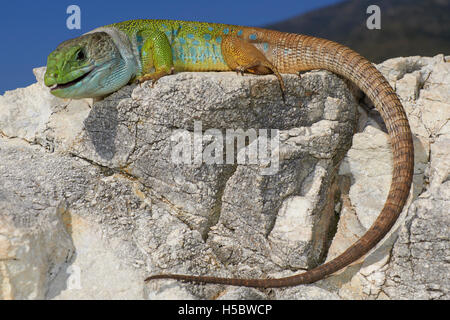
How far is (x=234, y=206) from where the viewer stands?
515cm

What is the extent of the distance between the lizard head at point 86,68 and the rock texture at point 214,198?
0.74ft

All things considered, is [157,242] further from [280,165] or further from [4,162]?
[4,162]

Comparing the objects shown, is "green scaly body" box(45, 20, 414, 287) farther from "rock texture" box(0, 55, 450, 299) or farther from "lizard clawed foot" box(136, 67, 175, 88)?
"rock texture" box(0, 55, 450, 299)

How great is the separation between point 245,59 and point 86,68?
188 centimetres

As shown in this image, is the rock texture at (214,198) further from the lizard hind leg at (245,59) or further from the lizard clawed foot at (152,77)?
the lizard hind leg at (245,59)

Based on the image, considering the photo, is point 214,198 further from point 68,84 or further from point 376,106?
point 376,106

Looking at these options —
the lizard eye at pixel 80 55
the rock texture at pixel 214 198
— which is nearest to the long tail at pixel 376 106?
the rock texture at pixel 214 198

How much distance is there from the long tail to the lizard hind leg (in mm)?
328

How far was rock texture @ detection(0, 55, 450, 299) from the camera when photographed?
4.62m

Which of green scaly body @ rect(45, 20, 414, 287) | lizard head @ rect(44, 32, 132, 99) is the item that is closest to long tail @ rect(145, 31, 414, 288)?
green scaly body @ rect(45, 20, 414, 287)

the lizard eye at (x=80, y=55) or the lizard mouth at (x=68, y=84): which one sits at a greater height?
the lizard eye at (x=80, y=55)

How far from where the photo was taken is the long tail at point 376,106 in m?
4.54
